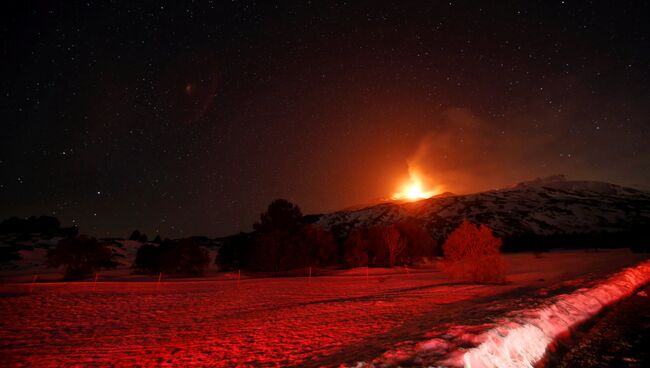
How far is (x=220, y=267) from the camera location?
63.8 m

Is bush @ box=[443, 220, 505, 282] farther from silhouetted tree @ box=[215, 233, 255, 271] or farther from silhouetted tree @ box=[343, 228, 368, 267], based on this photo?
silhouetted tree @ box=[215, 233, 255, 271]

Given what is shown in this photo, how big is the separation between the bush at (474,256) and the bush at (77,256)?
45.1 metres

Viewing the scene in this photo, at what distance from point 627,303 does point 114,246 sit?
118610 millimetres

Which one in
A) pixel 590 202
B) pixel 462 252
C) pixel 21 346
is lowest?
pixel 21 346

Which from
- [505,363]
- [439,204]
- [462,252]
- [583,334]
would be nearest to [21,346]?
[505,363]

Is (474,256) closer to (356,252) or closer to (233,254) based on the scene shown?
(356,252)

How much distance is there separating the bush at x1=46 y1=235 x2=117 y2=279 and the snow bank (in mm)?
51809

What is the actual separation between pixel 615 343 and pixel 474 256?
18635mm

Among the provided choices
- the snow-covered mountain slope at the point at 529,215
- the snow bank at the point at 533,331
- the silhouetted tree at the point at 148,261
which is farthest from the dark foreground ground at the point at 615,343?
the snow-covered mountain slope at the point at 529,215

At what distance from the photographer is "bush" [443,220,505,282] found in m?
27.2

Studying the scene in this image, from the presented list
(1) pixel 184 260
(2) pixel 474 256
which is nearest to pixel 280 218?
(1) pixel 184 260

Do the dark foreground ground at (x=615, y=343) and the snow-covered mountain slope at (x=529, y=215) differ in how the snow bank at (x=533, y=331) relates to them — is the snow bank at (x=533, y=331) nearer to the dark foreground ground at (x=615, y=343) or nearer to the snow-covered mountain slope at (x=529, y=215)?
the dark foreground ground at (x=615, y=343)

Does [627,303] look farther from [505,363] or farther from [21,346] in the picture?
[21,346]

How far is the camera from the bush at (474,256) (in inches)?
1072
